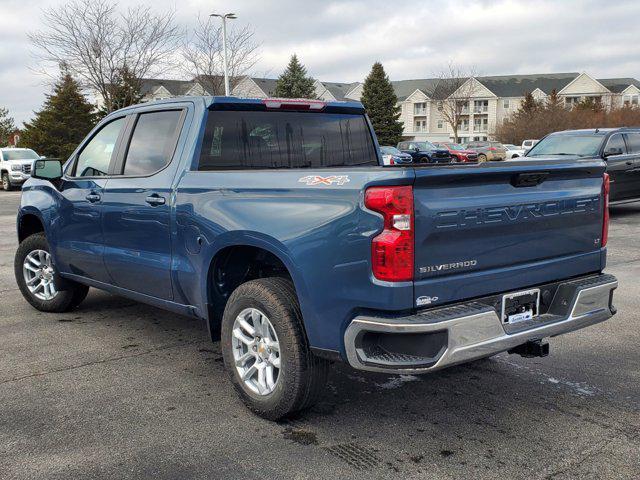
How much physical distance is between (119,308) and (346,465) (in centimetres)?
380

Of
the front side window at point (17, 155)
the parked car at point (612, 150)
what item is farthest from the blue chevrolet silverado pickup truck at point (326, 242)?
the front side window at point (17, 155)

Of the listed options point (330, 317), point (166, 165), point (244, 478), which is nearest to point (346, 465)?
point (244, 478)

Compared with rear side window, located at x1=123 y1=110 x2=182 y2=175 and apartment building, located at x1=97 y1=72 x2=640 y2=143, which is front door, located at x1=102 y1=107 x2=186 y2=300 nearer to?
rear side window, located at x1=123 y1=110 x2=182 y2=175

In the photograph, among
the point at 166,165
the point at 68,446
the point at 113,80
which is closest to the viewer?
the point at 68,446

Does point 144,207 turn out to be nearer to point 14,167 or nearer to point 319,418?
point 319,418

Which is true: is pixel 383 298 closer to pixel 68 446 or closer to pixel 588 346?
pixel 68 446

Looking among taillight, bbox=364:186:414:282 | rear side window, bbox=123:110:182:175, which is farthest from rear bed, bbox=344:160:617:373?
rear side window, bbox=123:110:182:175

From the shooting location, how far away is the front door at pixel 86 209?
5.00 metres

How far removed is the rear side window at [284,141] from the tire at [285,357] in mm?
1071

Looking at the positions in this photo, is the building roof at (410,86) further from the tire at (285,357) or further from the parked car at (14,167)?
the tire at (285,357)

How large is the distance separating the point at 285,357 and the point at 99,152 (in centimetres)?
275

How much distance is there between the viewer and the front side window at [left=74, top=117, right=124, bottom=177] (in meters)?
5.06

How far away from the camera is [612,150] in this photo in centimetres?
1276

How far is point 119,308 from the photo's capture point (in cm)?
630
